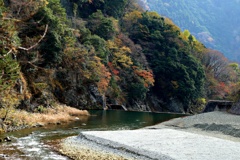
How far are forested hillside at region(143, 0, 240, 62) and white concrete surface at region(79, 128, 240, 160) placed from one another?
5804 inches

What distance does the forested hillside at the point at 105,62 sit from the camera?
30.6 m

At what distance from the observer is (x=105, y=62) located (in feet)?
162

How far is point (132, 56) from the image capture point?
5959cm

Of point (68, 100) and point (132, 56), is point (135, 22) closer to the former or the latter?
point (132, 56)

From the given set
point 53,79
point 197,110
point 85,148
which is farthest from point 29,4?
point 197,110

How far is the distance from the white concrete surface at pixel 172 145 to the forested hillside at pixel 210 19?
14741 cm

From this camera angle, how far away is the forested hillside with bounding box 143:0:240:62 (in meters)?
168

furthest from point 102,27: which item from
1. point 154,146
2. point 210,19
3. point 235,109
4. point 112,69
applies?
point 210,19

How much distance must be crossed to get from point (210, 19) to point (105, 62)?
156 m

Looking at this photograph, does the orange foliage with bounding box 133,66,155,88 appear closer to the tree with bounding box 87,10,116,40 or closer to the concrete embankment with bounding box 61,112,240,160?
the tree with bounding box 87,10,116,40

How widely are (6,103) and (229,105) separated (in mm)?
22793

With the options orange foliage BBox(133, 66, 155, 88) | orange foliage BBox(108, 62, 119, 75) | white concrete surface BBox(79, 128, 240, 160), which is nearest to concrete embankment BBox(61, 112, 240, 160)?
white concrete surface BBox(79, 128, 240, 160)

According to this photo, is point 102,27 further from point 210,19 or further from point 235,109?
point 210,19

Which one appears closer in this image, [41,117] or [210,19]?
[41,117]
